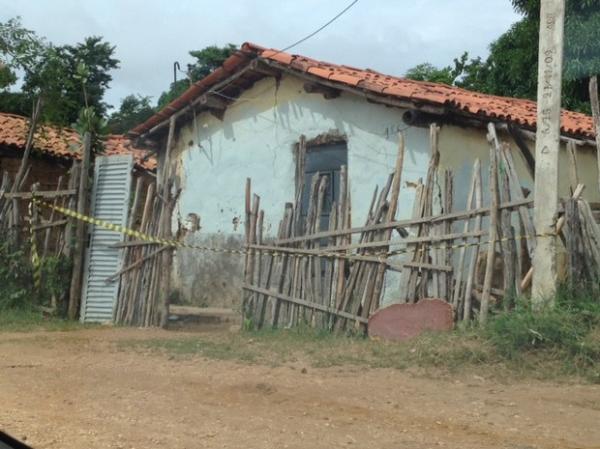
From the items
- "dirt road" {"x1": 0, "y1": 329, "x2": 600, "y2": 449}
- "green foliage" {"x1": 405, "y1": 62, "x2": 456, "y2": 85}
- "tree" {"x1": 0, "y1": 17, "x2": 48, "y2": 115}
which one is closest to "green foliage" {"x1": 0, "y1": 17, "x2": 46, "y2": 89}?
"tree" {"x1": 0, "y1": 17, "x2": 48, "y2": 115}

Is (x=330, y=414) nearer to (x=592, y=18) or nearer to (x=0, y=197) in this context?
(x=0, y=197)

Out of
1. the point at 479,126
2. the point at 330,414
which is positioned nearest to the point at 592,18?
the point at 479,126

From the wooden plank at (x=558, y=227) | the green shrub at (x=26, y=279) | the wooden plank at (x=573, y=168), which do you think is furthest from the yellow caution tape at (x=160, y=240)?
the wooden plank at (x=573, y=168)

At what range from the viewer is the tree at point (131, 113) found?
28.9 m

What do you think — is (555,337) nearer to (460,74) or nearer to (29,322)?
(29,322)

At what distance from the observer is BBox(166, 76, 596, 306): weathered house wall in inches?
445

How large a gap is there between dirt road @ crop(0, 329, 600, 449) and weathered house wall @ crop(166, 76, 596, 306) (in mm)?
4748

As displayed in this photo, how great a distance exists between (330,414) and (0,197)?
7.48m

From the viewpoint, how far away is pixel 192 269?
14.1m

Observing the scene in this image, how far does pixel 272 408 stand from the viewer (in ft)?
18.8

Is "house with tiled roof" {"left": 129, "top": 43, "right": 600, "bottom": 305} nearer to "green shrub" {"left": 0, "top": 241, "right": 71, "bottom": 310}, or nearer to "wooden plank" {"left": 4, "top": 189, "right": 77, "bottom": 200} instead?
"wooden plank" {"left": 4, "top": 189, "right": 77, "bottom": 200}

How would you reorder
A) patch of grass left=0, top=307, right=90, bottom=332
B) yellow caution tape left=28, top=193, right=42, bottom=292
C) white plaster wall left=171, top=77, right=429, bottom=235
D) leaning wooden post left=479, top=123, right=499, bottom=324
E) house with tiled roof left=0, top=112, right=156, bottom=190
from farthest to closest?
1. house with tiled roof left=0, top=112, right=156, bottom=190
2. white plaster wall left=171, top=77, right=429, bottom=235
3. yellow caution tape left=28, top=193, right=42, bottom=292
4. patch of grass left=0, top=307, right=90, bottom=332
5. leaning wooden post left=479, top=123, right=499, bottom=324

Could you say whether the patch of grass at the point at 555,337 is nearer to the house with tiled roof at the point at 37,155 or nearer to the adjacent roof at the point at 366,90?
the adjacent roof at the point at 366,90

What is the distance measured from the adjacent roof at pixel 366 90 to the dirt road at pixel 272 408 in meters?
4.83
